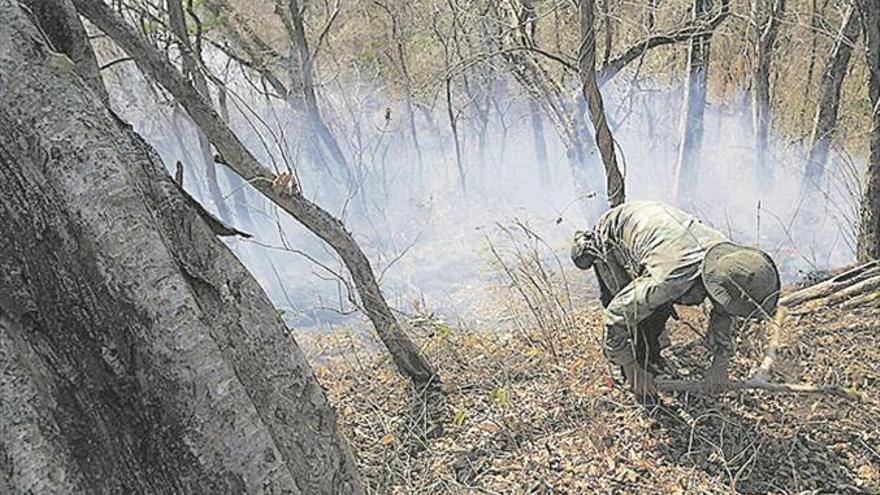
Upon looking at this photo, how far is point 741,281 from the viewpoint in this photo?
2318mm

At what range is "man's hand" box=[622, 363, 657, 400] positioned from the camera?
284cm

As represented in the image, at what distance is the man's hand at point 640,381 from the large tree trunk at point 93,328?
2.15 metres

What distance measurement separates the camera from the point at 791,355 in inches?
124

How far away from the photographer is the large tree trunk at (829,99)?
5637 millimetres

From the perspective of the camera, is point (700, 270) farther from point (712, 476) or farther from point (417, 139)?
point (417, 139)

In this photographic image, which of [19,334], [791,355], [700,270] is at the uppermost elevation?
[19,334]

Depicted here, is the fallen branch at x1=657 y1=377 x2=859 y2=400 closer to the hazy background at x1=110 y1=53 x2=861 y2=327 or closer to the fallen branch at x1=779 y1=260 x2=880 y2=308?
the fallen branch at x1=779 y1=260 x2=880 y2=308

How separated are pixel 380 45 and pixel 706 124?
212 inches

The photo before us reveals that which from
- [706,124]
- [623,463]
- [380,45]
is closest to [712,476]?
[623,463]

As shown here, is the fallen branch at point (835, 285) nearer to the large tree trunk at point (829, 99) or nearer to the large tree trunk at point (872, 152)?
the large tree trunk at point (872, 152)

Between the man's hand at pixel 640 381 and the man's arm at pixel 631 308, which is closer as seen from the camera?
the man's arm at pixel 631 308

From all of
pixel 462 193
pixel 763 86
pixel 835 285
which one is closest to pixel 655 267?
pixel 835 285

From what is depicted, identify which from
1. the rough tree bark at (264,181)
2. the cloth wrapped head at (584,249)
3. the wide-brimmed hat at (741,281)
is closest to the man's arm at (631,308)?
the wide-brimmed hat at (741,281)

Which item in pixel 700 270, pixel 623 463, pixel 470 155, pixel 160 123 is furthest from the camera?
pixel 470 155
